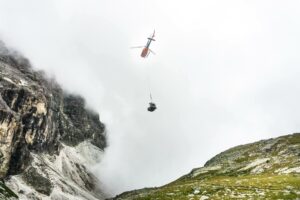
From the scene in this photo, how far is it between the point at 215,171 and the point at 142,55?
3586 centimetres

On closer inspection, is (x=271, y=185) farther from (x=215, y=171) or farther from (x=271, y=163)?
(x=215, y=171)

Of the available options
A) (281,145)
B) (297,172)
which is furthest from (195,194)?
(281,145)

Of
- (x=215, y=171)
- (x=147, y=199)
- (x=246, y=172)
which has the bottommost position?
(x=147, y=199)

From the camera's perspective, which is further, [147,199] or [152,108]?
[152,108]

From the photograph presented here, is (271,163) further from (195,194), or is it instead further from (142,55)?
(195,194)

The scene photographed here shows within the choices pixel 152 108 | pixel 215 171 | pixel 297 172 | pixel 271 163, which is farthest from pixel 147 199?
pixel 215 171

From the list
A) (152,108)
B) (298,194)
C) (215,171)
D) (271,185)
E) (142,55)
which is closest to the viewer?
(298,194)

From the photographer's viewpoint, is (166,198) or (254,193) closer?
(254,193)

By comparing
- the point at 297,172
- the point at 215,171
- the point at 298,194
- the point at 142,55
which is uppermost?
the point at 142,55

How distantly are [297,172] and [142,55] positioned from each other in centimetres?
3468

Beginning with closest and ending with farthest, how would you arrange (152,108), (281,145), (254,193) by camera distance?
(254,193) → (152,108) → (281,145)

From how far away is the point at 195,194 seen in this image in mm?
54844

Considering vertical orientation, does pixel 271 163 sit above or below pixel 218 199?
above

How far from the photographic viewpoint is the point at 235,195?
4925 centimetres
